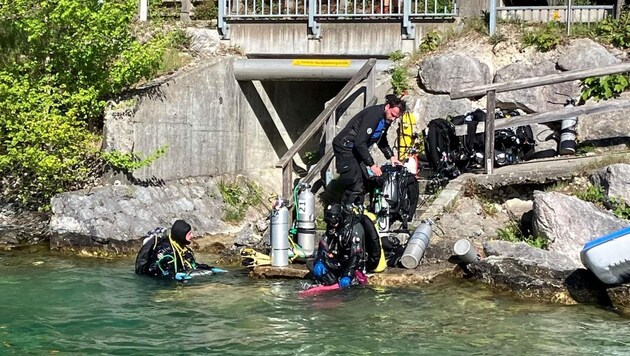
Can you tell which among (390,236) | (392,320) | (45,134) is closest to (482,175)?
(390,236)

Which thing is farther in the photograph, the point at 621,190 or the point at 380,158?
the point at 380,158

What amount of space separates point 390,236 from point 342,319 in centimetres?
241

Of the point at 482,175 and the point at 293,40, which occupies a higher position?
the point at 293,40

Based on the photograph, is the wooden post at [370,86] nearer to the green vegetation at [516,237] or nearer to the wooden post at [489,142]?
the wooden post at [489,142]

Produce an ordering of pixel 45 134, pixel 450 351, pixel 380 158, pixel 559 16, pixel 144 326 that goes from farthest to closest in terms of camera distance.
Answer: pixel 559 16, pixel 380 158, pixel 45 134, pixel 144 326, pixel 450 351

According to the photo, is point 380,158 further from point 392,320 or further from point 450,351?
point 450,351

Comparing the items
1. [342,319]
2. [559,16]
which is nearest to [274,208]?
[342,319]

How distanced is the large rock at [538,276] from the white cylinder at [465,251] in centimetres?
8

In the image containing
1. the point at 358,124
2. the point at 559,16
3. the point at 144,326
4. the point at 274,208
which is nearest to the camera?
the point at 144,326

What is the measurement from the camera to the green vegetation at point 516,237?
9974 mm

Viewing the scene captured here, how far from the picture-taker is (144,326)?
7984 millimetres

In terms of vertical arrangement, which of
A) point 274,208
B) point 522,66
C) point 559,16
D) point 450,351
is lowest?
point 450,351

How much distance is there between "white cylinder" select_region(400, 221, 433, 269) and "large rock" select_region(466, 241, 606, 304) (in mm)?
573

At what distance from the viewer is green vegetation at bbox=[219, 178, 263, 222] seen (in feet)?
45.0
